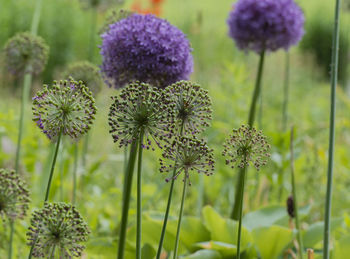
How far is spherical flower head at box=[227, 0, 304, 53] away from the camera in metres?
2.01

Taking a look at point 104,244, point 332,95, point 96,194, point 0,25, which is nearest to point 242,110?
point 96,194

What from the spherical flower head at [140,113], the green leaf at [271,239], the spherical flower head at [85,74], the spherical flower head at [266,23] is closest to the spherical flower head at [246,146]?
the spherical flower head at [140,113]

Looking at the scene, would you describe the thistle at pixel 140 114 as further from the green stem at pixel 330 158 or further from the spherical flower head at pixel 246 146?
the green stem at pixel 330 158

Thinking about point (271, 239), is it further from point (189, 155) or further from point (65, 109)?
point (65, 109)

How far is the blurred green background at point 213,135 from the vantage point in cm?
226

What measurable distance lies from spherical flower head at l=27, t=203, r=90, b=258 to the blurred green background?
0.42m

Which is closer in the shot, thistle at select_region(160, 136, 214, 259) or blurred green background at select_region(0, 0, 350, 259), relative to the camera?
thistle at select_region(160, 136, 214, 259)

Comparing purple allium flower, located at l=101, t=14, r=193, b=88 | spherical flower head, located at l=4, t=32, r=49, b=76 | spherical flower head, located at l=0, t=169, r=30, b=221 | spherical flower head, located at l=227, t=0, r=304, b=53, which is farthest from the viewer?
spherical flower head, located at l=227, t=0, r=304, b=53

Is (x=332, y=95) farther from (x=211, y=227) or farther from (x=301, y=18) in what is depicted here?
(x=301, y=18)

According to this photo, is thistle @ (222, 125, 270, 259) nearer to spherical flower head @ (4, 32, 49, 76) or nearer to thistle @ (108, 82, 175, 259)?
thistle @ (108, 82, 175, 259)

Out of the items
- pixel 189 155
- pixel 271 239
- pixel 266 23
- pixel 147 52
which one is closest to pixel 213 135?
pixel 266 23

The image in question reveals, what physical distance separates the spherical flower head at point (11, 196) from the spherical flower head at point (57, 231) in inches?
5.2

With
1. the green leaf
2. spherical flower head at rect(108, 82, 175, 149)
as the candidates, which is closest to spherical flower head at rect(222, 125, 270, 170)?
spherical flower head at rect(108, 82, 175, 149)

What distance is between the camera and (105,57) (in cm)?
142
